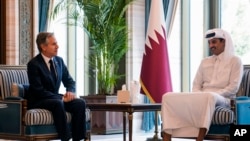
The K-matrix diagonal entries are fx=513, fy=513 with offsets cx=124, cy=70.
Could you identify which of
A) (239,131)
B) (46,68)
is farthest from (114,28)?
(239,131)

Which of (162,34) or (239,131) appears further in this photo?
(162,34)

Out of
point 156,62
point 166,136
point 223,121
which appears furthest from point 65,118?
point 156,62

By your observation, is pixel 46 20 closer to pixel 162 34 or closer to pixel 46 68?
pixel 162 34

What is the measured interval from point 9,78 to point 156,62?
80.6 inches

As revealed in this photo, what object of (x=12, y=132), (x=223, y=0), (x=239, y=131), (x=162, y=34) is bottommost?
(x=12, y=132)

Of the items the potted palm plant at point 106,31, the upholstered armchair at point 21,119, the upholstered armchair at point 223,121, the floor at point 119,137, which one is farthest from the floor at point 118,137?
the upholstered armchair at point 223,121

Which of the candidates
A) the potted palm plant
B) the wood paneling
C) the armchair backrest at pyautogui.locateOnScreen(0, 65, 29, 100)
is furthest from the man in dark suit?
the wood paneling

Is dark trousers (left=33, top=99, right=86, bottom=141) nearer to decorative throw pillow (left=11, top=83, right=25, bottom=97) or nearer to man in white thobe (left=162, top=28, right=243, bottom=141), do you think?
decorative throw pillow (left=11, top=83, right=25, bottom=97)

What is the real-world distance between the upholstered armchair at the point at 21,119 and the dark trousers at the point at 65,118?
0.20ft

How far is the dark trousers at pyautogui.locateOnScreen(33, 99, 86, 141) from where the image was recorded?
16.4 feet

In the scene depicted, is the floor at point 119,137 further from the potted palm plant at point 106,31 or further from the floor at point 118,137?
the potted palm plant at point 106,31

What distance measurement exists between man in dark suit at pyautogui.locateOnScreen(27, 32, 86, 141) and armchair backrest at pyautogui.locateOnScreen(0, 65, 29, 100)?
0.35m

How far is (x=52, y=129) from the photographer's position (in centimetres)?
506

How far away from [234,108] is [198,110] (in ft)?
1.12
